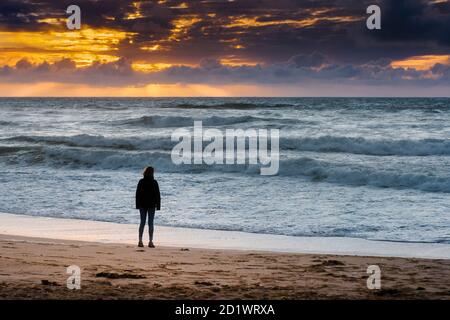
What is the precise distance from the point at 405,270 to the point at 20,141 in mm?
36770

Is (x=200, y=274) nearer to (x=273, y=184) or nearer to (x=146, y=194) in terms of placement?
(x=146, y=194)

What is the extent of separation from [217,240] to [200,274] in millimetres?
4060

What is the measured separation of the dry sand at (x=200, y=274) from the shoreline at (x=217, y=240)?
900mm

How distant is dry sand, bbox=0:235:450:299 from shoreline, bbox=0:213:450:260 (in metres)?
0.90

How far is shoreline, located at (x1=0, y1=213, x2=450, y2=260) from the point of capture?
39.7 feet

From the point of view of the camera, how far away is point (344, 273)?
956cm

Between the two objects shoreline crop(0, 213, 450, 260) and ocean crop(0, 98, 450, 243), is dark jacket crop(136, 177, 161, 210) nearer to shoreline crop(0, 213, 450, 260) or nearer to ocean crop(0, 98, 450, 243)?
shoreline crop(0, 213, 450, 260)

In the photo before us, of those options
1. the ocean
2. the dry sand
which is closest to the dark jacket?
the dry sand

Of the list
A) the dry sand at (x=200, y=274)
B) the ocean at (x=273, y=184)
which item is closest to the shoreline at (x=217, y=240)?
the ocean at (x=273, y=184)

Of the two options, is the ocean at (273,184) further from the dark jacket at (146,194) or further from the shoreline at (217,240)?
the dark jacket at (146,194)

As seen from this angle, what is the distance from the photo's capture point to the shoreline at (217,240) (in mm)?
12102

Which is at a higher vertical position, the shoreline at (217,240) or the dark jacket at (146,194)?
the dark jacket at (146,194)
